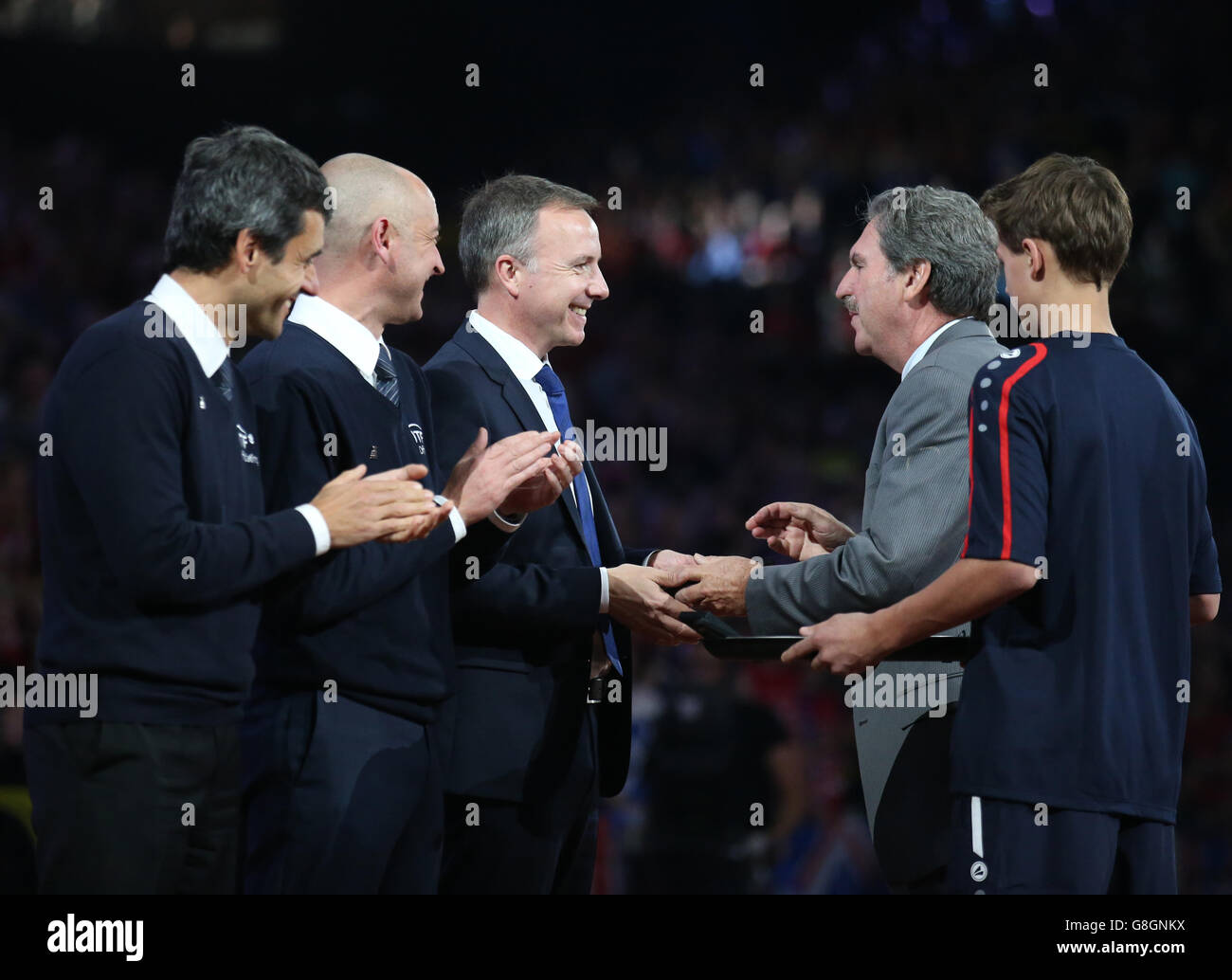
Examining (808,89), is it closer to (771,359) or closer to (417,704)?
(771,359)

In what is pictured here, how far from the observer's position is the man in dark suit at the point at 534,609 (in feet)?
9.56

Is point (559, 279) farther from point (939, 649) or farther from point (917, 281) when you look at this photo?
point (939, 649)

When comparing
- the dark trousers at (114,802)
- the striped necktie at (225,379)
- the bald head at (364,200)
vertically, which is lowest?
the dark trousers at (114,802)

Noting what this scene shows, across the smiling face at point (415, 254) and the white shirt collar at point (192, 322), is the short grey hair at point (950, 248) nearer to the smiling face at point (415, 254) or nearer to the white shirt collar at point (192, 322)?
the smiling face at point (415, 254)

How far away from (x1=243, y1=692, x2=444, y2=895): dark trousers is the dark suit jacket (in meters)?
0.35

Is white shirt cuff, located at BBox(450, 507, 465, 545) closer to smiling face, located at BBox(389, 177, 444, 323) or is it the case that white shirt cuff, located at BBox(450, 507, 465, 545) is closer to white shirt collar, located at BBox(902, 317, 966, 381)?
smiling face, located at BBox(389, 177, 444, 323)

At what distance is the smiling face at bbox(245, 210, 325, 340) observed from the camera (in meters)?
2.46

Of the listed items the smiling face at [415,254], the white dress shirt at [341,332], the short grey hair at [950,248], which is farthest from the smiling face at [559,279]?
the short grey hair at [950,248]

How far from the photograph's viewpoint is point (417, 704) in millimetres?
2648

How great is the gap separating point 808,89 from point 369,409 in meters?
10.6

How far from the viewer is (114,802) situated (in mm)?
2193

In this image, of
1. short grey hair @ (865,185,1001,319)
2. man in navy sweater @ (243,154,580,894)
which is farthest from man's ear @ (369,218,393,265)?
short grey hair @ (865,185,1001,319)

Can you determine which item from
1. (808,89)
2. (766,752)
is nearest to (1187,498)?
(766,752)

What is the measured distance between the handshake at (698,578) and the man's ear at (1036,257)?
37.9 inches
